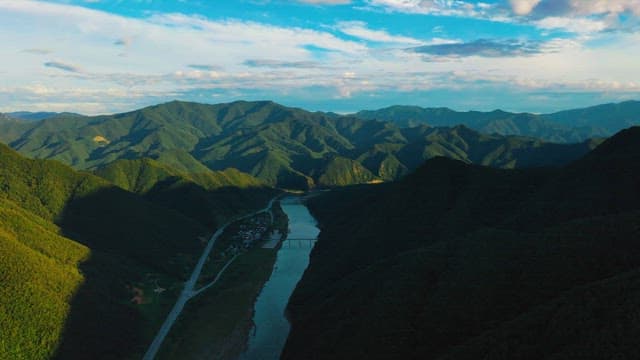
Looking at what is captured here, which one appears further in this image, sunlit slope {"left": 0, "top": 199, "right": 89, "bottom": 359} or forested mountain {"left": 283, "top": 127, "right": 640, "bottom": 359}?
sunlit slope {"left": 0, "top": 199, "right": 89, "bottom": 359}

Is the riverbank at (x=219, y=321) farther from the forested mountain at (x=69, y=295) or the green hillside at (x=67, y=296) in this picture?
the green hillside at (x=67, y=296)

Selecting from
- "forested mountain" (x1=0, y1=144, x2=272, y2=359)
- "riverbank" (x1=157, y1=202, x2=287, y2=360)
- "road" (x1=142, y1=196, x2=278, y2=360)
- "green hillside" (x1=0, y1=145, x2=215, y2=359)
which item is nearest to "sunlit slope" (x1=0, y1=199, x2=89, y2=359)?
"green hillside" (x1=0, y1=145, x2=215, y2=359)

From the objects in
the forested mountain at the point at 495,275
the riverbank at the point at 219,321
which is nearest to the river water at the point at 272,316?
the riverbank at the point at 219,321

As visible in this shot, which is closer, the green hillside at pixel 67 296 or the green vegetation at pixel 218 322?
the green hillside at pixel 67 296

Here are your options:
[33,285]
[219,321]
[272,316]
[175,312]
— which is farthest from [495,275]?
[33,285]

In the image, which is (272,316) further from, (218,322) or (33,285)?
(33,285)

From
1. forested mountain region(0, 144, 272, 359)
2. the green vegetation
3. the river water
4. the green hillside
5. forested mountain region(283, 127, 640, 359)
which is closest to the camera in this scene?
forested mountain region(283, 127, 640, 359)

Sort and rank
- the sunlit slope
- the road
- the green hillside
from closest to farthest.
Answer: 1. the sunlit slope
2. the green hillside
3. the road

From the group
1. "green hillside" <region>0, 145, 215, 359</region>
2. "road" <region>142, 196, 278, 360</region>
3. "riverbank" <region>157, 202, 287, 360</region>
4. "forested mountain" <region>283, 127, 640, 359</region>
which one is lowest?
"road" <region>142, 196, 278, 360</region>

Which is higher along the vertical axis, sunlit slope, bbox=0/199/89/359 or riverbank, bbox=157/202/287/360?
sunlit slope, bbox=0/199/89/359

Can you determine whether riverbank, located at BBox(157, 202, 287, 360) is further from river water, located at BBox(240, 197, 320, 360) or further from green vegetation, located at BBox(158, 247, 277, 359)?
river water, located at BBox(240, 197, 320, 360)
